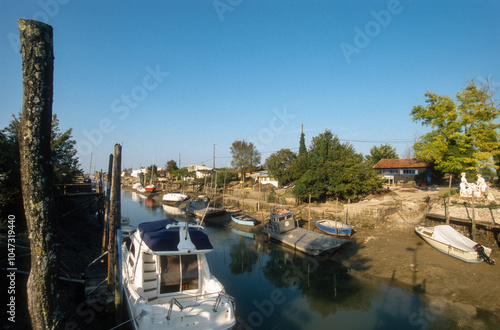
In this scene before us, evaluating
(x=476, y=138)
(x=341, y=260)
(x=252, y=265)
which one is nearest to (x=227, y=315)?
(x=252, y=265)

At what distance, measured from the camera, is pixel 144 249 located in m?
Answer: 8.05

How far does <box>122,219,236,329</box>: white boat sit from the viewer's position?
6773 mm

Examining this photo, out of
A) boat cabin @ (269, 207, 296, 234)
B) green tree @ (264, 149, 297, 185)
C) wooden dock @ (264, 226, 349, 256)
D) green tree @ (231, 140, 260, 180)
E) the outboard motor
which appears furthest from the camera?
green tree @ (231, 140, 260, 180)

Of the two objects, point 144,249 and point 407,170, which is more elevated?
point 407,170

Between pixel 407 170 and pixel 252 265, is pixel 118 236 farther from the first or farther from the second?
pixel 407 170

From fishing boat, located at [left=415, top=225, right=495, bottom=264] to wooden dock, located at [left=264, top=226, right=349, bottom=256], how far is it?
17.1ft

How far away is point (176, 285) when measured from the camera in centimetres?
795

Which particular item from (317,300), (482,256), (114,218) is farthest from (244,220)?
(482,256)

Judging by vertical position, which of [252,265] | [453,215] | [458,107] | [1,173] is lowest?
[252,265]

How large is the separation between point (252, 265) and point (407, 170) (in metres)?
29.3

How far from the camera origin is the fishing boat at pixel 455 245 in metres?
13.7

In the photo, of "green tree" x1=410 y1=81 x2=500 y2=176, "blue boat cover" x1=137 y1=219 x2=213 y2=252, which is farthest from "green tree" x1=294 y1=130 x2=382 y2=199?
"blue boat cover" x1=137 y1=219 x2=213 y2=252

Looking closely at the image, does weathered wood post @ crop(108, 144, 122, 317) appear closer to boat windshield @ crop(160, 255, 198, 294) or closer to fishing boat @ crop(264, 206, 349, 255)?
boat windshield @ crop(160, 255, 198, 294)

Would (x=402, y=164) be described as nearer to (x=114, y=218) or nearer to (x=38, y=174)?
(x=114, y=218)
